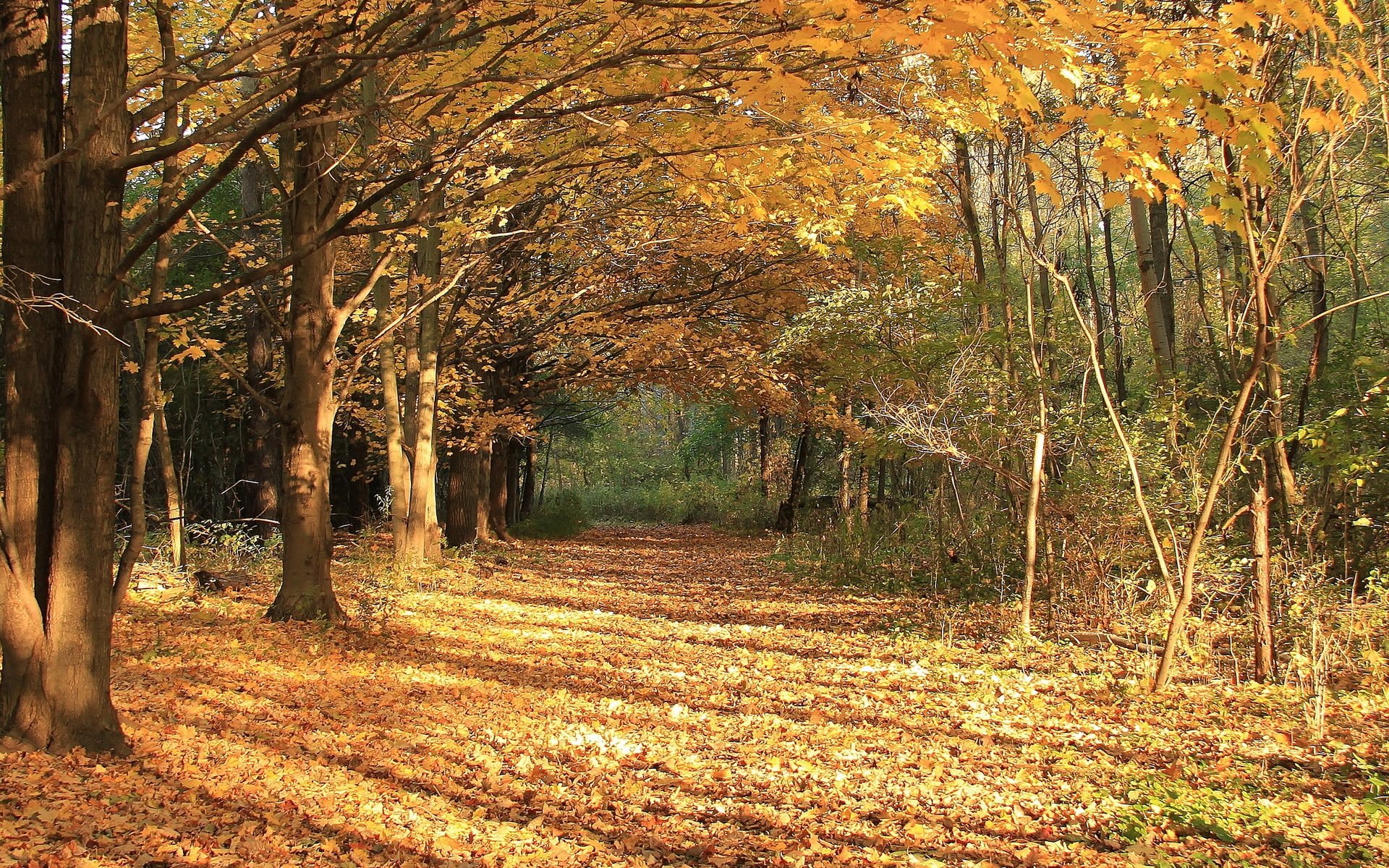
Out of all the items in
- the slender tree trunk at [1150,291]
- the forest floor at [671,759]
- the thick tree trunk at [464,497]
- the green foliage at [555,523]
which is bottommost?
the forest floor at [671,759]

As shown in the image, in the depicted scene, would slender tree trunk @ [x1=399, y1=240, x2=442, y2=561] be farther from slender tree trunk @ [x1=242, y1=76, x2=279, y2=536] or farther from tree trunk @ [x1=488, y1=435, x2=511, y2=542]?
tree trunk @ [x1=488, y1=435, x2=511, y2=542]

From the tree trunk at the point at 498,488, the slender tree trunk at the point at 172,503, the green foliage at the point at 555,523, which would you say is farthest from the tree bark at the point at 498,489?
the slender tree trunk at the point at 172,503

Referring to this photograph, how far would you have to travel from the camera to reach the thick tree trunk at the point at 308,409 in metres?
7.03

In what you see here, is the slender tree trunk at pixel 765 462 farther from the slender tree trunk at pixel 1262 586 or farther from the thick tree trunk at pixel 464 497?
the slender tree trunk at pixel 1262 586

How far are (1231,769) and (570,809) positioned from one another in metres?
3.07

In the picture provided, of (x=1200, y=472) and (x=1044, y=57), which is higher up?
(x=1044, y=57)

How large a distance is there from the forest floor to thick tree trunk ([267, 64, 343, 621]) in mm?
420

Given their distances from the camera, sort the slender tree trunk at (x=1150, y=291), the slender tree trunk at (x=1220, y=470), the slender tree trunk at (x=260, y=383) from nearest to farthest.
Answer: the slender tree trunk at (x=1220, y=470) → the slender tree trunk at (x=1150, y=291) → the slender tree trunk at (x=260, y=383)

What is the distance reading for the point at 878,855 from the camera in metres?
3.37

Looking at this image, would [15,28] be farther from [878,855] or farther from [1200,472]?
[1200,472]

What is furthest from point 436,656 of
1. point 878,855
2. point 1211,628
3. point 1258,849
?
point 1211,628

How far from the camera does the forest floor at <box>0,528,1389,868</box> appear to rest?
3.32m

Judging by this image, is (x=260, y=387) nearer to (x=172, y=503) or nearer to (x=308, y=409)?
(x=172, y=503)

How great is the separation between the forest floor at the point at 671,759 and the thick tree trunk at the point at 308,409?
1.38 ft
